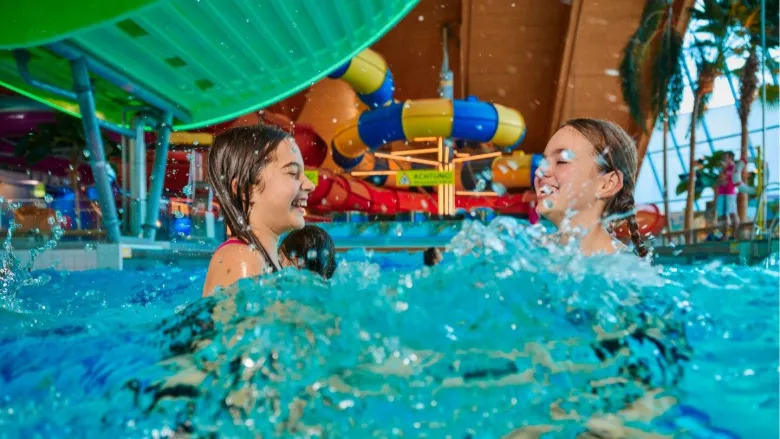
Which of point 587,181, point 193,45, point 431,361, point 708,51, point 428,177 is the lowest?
point 431,361

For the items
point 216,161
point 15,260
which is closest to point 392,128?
point 15,260

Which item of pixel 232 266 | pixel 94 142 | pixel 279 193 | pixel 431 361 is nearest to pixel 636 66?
pixel 94 142

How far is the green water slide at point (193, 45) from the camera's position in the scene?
3.20 meters

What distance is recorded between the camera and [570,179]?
1.54 metres

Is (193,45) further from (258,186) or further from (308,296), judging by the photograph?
(308,296)

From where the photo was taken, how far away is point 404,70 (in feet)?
46.4

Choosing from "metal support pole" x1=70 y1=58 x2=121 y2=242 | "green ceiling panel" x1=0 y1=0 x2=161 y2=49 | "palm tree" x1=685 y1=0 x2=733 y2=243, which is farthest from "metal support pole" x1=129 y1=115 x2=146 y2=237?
"palm tree" x1=685 y1=0 x2=733 y2=243

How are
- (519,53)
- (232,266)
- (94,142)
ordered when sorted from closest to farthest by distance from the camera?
(232,266) < (94,142) < (519,53)

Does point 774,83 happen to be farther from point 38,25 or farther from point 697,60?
point 38,25

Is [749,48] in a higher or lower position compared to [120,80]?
higher

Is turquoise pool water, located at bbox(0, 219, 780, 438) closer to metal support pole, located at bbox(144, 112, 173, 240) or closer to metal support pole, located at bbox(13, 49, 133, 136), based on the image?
metal support pole, located at bbox(13, 49, 133, 136)

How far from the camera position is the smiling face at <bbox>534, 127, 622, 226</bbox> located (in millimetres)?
1533

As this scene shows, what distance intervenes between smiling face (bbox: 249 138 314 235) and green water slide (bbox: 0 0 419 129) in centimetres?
199

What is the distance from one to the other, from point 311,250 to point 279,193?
0.53 meters
